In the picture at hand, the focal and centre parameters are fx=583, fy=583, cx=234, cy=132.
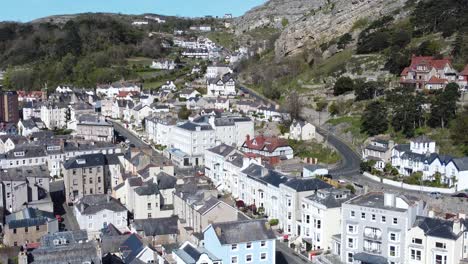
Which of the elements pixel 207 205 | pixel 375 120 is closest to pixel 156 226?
pixel 207 205

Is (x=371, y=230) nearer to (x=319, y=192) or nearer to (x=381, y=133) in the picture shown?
(x=319, y=192)

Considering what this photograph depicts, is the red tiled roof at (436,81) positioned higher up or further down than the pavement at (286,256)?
higher up

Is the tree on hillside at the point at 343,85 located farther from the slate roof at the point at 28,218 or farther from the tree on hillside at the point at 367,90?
the slate roof at the point at 28,218

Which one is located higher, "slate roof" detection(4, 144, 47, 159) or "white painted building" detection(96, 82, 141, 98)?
"white painted building" detection(96, 82, 141, 98)

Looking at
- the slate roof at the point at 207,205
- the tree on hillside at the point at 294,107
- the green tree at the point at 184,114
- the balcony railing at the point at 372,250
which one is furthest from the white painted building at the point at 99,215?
the green tree at the point at 184,114

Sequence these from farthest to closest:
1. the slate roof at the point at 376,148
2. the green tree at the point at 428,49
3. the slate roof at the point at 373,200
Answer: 1. the green tree at the point at 428,49
2. the slate roof at the point at 376,148
3. the slate roof at the point at 373,200

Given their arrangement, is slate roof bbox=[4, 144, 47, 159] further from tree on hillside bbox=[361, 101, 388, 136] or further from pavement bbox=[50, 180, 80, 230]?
tree on hillside bbox=[361, 101, 388, 136]

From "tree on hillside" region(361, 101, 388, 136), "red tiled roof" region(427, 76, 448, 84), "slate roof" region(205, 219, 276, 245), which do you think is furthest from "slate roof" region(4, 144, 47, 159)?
"red tiled roof" region(427, 76, 448, 84)

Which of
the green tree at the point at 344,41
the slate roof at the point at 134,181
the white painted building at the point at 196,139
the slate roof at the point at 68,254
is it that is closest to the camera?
the slate roof at the point at 68,254
